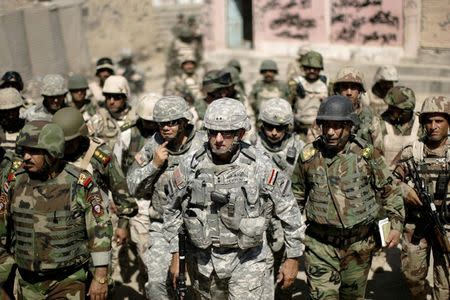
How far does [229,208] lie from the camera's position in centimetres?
404

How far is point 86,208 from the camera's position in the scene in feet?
13.2

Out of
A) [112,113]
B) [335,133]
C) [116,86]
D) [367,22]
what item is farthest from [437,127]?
[367,22]

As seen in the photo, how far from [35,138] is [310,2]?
11.9m

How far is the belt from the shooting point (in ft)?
15.1

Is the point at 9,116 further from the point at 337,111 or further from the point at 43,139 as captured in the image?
the point at 337,111

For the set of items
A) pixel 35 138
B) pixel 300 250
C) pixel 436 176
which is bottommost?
pixel 300 250

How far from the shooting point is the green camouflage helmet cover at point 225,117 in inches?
157

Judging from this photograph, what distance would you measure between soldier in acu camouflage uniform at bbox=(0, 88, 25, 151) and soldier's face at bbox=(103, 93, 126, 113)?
3.54 feet

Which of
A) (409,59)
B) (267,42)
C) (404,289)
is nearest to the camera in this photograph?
(404,289)

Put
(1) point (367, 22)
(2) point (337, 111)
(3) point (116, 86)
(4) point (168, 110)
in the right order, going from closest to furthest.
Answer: (2) point (337, 111), (4) point (168, 110), (3) point (116, 86), (1) point (367, 22)

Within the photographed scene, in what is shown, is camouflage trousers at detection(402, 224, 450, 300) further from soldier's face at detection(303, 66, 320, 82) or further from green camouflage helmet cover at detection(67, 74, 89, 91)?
green camouflage helmet cover at detection(67, 74, 89, 91)

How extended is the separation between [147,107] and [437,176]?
2.70 m

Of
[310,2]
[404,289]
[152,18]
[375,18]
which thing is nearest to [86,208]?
[404,289]

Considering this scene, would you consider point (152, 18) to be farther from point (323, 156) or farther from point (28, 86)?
point (323, 156)
